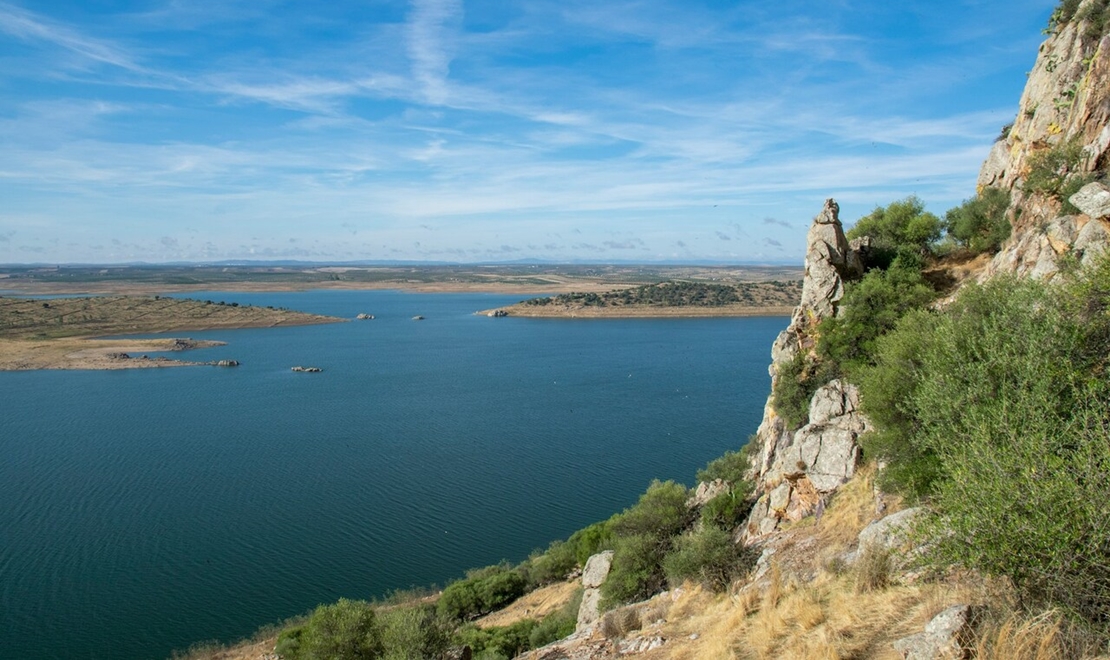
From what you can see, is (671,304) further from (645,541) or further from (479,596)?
(645,541)

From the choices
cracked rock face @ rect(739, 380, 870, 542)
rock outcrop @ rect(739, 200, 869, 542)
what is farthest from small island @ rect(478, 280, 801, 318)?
cracked rock face @ rect(739, 380, 870, 542)

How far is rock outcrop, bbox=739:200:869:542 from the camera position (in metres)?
15.1

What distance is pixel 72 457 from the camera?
37938 millimetres

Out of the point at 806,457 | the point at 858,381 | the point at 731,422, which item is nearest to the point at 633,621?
the point at 806,457

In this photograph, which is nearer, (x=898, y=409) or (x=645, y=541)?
(x=898, y=409)

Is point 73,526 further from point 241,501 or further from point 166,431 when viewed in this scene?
point 166,431

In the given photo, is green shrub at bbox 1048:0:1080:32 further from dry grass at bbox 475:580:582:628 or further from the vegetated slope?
the vegetated slope

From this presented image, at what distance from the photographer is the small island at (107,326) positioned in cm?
7219

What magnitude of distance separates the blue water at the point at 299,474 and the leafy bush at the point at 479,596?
3613 millimetres

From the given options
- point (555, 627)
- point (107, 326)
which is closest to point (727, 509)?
point (555, 627)

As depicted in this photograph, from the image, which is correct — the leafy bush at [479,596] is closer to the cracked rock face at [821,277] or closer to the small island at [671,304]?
the cracked rock face at [821,277]

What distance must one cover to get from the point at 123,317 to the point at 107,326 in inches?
301

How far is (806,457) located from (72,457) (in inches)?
1557

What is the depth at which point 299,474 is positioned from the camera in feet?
115
